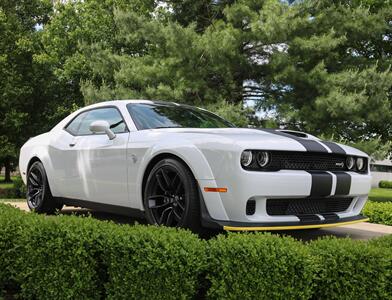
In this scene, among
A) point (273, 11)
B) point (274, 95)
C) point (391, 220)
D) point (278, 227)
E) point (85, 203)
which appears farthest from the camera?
point (274, 95)

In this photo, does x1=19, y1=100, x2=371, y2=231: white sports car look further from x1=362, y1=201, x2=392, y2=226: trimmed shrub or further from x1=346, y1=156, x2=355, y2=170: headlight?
x1=362, y1=201, x2=392, y2=226: trimmed shrub

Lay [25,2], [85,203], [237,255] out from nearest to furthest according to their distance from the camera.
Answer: [237,255] → [85,203] → [25,2]

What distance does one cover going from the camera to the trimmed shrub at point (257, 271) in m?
3.29

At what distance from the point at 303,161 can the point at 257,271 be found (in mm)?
1352

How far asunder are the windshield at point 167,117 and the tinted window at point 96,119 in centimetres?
17

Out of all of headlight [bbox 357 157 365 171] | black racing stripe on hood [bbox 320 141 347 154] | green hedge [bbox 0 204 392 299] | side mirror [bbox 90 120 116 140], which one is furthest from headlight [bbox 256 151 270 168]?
side mirror [bbox 90 120 116 140]

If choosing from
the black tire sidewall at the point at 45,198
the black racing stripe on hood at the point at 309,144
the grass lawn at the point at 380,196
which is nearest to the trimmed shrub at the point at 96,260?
the black racing stripe on hood at the point at 309,144

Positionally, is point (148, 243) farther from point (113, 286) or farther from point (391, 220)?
point (391, 220)

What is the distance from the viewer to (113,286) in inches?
133

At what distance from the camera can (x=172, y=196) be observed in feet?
14.2

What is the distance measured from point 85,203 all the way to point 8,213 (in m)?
1.31

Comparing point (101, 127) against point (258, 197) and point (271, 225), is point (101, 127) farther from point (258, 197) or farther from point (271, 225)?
point (271, 225)

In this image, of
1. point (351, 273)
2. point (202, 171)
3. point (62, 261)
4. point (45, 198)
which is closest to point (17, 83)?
point (45, 198)

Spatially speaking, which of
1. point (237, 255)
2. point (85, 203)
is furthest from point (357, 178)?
point (85, 203)
